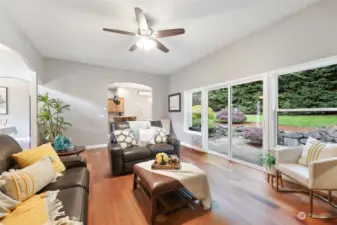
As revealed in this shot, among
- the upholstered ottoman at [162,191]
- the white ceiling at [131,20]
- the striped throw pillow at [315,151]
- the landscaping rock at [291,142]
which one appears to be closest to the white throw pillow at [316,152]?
the striped throw pillow at [315,151]

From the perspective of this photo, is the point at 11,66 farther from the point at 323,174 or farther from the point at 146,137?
the point at 323,174

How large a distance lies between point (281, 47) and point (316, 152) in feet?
5.82

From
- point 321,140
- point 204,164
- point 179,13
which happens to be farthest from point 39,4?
point 321,140

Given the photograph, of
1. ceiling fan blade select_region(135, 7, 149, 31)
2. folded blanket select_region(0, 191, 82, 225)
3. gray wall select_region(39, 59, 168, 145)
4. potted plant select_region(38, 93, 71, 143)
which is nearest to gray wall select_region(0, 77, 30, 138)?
gray wall select_region(39, 59, 168, 145)

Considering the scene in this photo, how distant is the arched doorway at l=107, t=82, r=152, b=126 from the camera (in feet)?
A: 31.4

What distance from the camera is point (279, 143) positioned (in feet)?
10.4

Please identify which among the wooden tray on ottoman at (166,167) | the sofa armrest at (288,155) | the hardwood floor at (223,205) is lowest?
the hardwood floor at (223,205)

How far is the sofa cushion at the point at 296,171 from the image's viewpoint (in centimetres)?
206

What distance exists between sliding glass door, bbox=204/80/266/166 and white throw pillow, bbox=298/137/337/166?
3.24ft

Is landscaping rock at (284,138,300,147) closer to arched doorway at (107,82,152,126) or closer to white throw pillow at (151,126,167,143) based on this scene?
white throw pillow at (151,126,167,143)

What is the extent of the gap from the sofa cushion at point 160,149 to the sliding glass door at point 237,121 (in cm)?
158

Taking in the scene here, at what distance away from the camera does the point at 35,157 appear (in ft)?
6.46

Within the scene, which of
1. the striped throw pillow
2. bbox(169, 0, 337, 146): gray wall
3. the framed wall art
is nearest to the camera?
the striped throw pillow

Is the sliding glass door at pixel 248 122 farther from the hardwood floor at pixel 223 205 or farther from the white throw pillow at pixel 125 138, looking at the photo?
the white throw pillow at pixel 125 138
